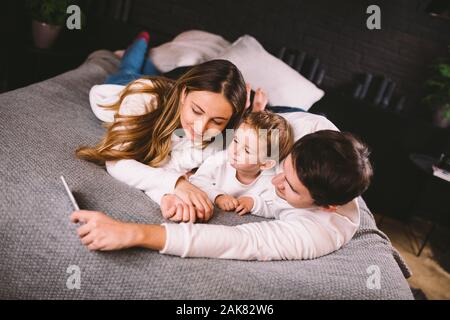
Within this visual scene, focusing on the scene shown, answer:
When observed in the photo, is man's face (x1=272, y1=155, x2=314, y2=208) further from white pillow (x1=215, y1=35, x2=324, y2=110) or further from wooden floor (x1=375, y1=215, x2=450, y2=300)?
wooden floor (x1=375, y1=215, x2=450, y2=300)

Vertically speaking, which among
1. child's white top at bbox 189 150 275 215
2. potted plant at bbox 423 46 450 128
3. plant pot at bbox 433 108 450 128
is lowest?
child's white top at bbox 189 150 275 215

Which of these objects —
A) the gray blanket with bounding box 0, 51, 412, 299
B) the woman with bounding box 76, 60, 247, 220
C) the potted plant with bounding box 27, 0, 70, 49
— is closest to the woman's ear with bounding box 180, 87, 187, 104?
the woman with bounding box 76, 60, 247, 220

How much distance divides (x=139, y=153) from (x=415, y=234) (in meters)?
2.53

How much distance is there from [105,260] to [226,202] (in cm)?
51

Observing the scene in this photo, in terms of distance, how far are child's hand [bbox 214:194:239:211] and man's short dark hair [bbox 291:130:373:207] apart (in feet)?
1.04

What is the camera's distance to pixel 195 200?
1129mm

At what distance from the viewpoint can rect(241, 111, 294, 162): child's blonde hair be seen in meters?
1.30

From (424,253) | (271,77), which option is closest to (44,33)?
(271,77)

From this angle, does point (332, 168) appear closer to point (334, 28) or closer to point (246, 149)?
point (246, 149)

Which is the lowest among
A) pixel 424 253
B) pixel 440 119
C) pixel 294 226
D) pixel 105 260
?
pixel 424 253

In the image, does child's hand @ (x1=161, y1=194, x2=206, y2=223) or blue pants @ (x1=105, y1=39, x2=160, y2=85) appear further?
blue pants @ (x1=105, y1=39, x2=160, y2=85)

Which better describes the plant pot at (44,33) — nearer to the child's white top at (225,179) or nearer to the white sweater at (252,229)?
the white sweater at (252,229)

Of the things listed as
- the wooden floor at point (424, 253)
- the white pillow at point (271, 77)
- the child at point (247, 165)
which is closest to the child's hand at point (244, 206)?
the child at point (247, 165)

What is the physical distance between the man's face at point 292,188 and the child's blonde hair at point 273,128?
193 mm
